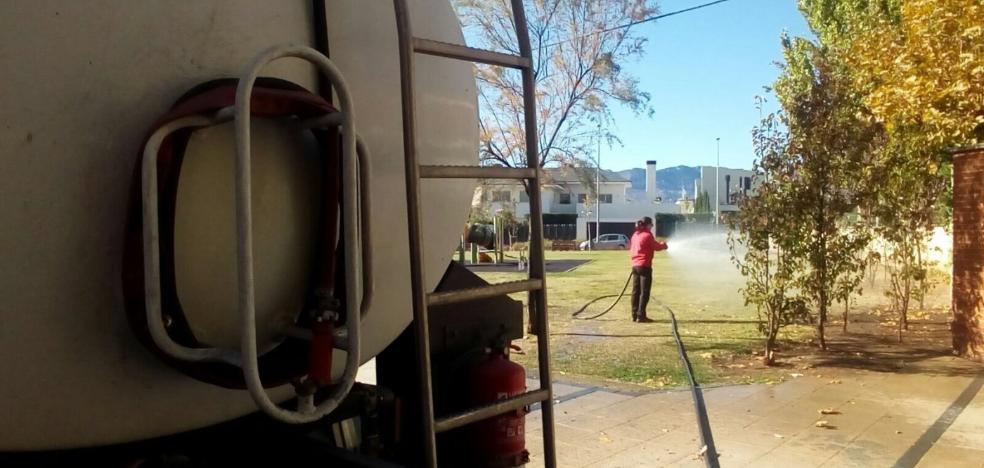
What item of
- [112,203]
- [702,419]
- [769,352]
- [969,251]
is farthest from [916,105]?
[112,203]

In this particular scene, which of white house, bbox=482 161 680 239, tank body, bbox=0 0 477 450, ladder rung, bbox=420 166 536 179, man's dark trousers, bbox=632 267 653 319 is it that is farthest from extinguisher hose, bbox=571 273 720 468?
white house, bbox=482 161 680 239

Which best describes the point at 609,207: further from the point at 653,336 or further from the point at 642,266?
the point at 653,336

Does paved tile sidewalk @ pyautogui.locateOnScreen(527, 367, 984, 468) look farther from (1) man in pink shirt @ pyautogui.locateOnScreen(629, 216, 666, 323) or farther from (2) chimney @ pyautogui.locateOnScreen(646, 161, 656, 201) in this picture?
(2) chimney @ pyautogui.locateOnScreen(646, 161, 656, 201)

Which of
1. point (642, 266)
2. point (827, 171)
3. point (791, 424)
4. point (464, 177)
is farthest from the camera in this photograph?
point (642, 266)

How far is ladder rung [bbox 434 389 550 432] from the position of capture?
6.87ft

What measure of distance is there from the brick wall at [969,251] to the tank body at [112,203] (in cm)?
835

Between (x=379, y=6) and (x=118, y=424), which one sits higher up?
(x=379, y=6)

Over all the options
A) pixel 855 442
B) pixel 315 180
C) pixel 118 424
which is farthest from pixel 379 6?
pixel 855 442

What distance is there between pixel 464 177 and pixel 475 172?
0.05 meters

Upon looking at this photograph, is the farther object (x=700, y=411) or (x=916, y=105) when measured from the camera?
(x=916, y=105)

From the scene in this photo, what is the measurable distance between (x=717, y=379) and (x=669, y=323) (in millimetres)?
4371

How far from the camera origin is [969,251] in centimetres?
850

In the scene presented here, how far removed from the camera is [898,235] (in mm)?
10000

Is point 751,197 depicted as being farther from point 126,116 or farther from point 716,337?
point 126,116
